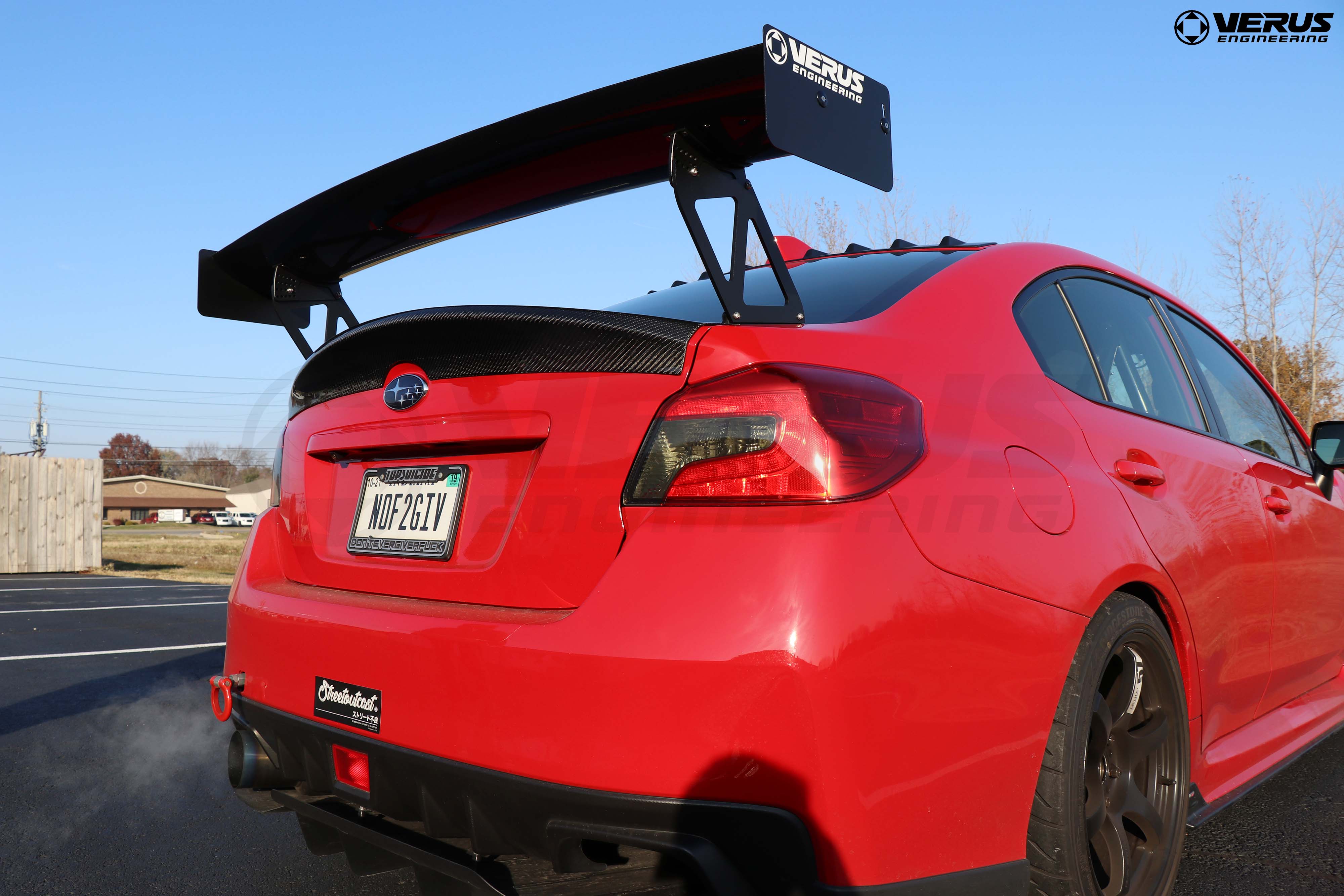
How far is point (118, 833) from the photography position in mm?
2916

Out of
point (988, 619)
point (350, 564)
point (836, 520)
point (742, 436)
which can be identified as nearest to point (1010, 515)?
point (988, 619)

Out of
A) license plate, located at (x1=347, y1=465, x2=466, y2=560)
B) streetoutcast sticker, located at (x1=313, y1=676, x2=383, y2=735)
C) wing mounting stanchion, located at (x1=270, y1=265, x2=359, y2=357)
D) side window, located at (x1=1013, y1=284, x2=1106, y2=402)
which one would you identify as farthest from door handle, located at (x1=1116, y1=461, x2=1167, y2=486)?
wing mounting stanchion, located at (x1=270, y1=265, x2=359, y2=357)

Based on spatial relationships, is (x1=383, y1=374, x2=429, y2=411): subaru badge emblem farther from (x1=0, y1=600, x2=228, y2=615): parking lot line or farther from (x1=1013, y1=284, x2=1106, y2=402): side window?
(x1=0, y1=600, x2=228, y2=615): parking lot line

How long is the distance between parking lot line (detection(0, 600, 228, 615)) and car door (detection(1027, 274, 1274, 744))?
9407mm

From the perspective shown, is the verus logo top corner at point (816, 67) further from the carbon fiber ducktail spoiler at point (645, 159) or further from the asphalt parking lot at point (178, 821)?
the asphalt parking lot at point (178, 821)

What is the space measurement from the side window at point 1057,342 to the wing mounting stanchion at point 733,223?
0.69 metres

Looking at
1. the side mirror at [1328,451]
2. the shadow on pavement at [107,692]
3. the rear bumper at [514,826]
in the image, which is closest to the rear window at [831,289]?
the rear bumper at [514,826]

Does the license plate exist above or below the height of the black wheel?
above

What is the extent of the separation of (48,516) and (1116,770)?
1938 centimetres

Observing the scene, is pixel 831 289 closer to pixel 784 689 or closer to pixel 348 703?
pixel 784 689

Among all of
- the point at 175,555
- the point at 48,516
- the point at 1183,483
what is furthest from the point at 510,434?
the point at 175,555

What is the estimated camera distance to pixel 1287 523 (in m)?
3.03

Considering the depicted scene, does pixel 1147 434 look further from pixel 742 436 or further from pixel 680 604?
pixel 680 604

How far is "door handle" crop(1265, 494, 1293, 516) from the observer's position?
2.93 metres
